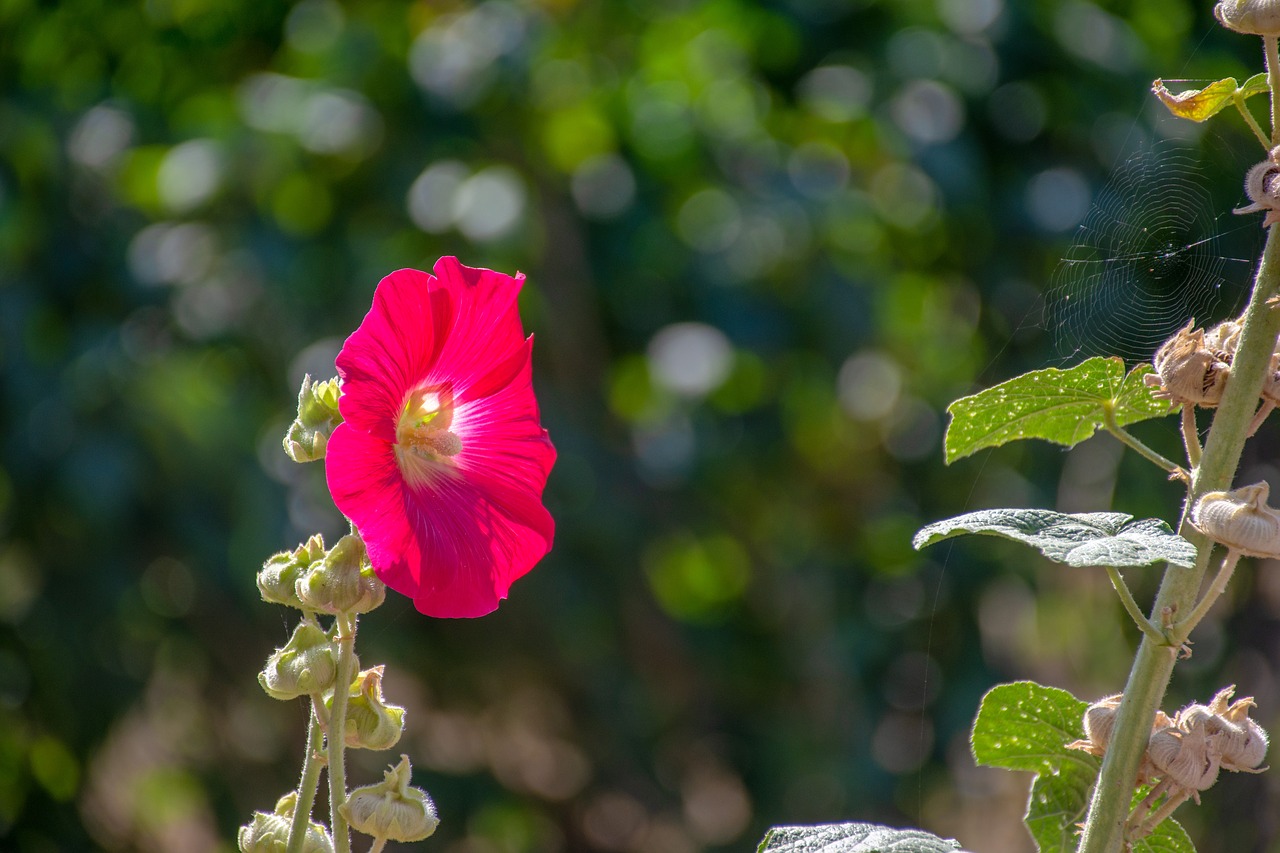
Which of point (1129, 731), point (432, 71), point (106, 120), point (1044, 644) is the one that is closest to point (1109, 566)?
point (1129, 731)

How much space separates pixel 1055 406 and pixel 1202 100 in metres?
0.09

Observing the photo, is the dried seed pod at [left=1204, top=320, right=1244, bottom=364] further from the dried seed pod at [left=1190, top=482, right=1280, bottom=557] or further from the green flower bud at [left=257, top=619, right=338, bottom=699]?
the green flower bud at [left=257, top=619, right=338, bottom=699]

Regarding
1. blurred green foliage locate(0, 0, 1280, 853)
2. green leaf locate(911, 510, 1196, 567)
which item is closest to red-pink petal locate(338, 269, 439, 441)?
green leaf locate(911, 510, 1196, 567)

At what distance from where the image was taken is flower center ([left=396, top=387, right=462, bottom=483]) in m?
0.36

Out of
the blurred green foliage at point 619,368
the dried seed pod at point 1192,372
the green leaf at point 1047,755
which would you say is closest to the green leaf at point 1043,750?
the green leaf at point 1047,755

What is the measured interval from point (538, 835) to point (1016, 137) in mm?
1221

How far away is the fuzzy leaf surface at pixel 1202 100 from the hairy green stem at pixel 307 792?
0.84ft

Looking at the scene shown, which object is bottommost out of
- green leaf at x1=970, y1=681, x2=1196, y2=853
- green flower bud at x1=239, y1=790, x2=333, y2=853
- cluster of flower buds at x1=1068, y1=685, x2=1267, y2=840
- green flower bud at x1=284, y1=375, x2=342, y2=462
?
green leaf at x1=970, y1=681, x2=1196, y2=853

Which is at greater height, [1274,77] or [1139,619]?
[1274,77]

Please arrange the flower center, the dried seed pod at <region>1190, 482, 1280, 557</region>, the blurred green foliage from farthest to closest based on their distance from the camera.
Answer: the blurred green foliage < the flower center < the dried seed pod at <region>1190, 482, 1280, 557</region>

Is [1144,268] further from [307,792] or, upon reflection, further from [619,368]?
[619,368]

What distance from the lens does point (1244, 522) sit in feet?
0.83

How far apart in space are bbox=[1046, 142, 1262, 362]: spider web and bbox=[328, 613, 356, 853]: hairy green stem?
0.24 m

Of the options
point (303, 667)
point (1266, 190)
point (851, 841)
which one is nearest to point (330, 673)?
point (303, 667)
